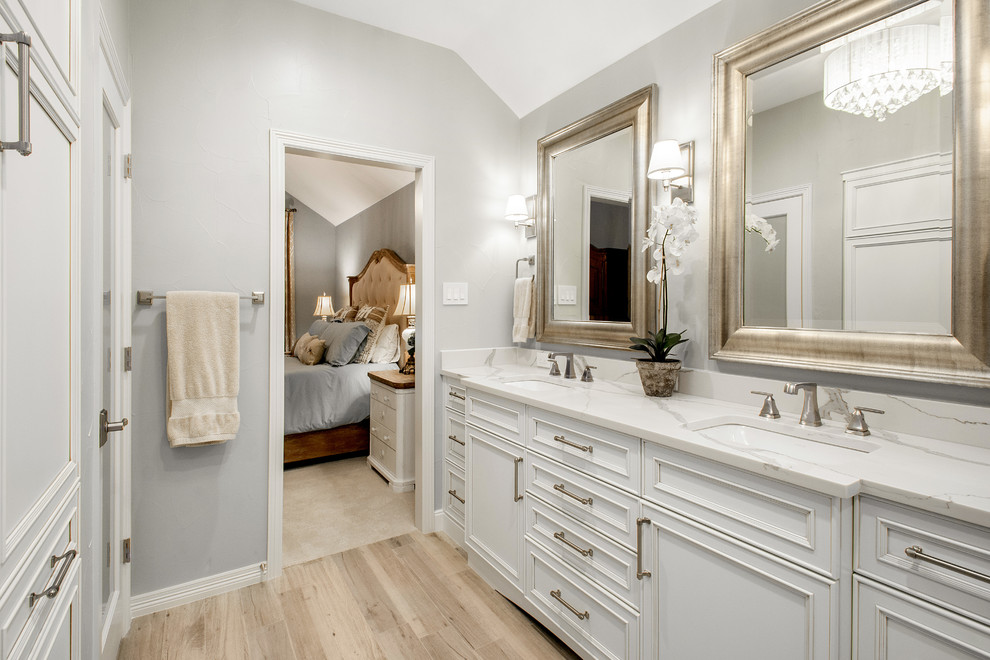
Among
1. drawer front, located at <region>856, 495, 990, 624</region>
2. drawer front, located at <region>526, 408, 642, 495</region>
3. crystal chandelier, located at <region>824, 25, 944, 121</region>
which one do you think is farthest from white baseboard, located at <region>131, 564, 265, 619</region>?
crystal chandelier, located at <region>824, 25, 944, 121</region>

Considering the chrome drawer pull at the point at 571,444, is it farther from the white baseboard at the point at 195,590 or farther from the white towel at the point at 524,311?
the white baseboard at the point at 195,590

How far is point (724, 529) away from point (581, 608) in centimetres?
68

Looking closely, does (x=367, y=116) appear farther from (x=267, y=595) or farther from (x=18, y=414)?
(x=267, y=595)

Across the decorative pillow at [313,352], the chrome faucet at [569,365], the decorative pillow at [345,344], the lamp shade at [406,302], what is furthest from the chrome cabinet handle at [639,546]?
the decorative pillow at [313,352]

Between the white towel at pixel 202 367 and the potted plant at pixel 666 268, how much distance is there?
1685 mm

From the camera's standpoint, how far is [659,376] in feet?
6.08

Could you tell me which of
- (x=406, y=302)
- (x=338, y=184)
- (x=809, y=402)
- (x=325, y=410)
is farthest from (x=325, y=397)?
(x=809, y=402)

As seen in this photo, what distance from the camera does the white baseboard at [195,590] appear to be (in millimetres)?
1983

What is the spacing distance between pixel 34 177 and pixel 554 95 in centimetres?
236

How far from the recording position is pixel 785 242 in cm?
162

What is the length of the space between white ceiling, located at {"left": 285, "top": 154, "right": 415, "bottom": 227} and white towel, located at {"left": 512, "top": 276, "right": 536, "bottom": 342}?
227cm

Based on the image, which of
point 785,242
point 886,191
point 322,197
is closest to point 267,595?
point 785,242

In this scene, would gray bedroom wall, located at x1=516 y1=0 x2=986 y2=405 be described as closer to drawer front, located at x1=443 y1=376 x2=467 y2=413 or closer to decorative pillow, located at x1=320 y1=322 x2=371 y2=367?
drawer front, located at x1=443 y1=376 x2=467 y2=413

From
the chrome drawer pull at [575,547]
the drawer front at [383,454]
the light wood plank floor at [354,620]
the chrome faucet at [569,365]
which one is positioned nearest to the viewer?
the chrome drawer pull at [575,547]
